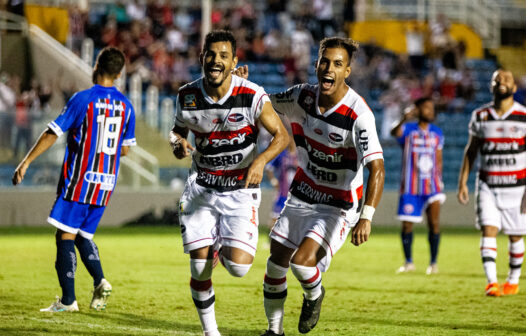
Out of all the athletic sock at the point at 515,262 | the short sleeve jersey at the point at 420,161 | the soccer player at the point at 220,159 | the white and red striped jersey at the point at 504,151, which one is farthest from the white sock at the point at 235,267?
the short sleeve jersey at the point at 420,161

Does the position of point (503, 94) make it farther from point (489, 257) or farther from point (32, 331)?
point (32, 331)

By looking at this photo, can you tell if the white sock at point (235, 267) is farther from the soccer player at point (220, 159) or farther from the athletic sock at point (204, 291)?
the athletic sock at point (204, 291)

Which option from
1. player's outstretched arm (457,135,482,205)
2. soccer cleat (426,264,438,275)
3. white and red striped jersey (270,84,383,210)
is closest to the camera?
white and red striped jersey (270,84,383,210)

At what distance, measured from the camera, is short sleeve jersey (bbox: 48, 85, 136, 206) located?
27.1 feet

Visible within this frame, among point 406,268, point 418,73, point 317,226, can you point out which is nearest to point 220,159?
point 317,226

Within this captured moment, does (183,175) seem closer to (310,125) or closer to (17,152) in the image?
(17,152)

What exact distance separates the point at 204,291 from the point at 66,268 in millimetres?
2117

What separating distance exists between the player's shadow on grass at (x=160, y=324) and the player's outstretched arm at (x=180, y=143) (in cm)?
164

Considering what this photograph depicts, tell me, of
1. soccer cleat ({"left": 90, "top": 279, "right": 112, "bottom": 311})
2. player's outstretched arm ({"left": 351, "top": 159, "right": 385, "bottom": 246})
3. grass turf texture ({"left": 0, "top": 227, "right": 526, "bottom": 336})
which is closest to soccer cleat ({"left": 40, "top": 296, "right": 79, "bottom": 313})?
grass turf texture ({"left": 0, "top": 227, "right": 526, "bottom": 336})

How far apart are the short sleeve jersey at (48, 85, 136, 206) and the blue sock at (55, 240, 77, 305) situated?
1.44 feet

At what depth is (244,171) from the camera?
6805 millimetres

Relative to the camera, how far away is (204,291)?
6.63 metres

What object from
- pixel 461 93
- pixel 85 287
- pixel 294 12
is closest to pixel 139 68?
pixel 294 12

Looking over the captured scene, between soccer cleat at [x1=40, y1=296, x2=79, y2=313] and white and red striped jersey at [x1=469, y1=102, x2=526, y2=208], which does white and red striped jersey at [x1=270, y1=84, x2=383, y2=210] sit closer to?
soccer cleat at [x1=40, y1=296, x2=79, y2=313]
